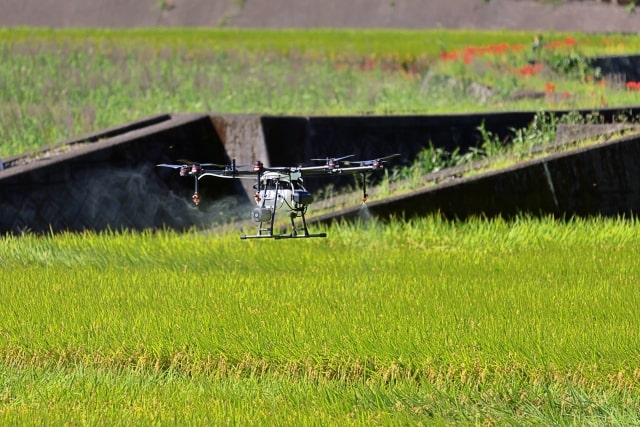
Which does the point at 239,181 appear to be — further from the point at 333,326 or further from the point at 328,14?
the point at 328,14

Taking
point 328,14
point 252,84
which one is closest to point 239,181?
point 252,84

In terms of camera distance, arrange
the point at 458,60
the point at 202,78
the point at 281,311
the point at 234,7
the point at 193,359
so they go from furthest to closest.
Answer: the point at 234,7
the point at 458,60
the point at 202,78
the point at 281,311
the point at 193,359

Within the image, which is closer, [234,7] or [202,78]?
[202,78]

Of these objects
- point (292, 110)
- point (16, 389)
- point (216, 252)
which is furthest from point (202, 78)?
point (16, 389)

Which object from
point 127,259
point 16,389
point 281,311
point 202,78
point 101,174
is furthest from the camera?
point 202,78

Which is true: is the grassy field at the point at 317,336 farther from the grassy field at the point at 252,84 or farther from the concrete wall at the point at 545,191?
the grassy field at the point at 252,84

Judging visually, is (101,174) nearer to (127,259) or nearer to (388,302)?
(127,259)

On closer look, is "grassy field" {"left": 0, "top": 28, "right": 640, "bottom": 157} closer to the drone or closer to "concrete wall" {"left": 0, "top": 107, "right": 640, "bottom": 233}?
"concrete wall" {"left": 0, "top": 107, "right": 640, "bottom": 233}
